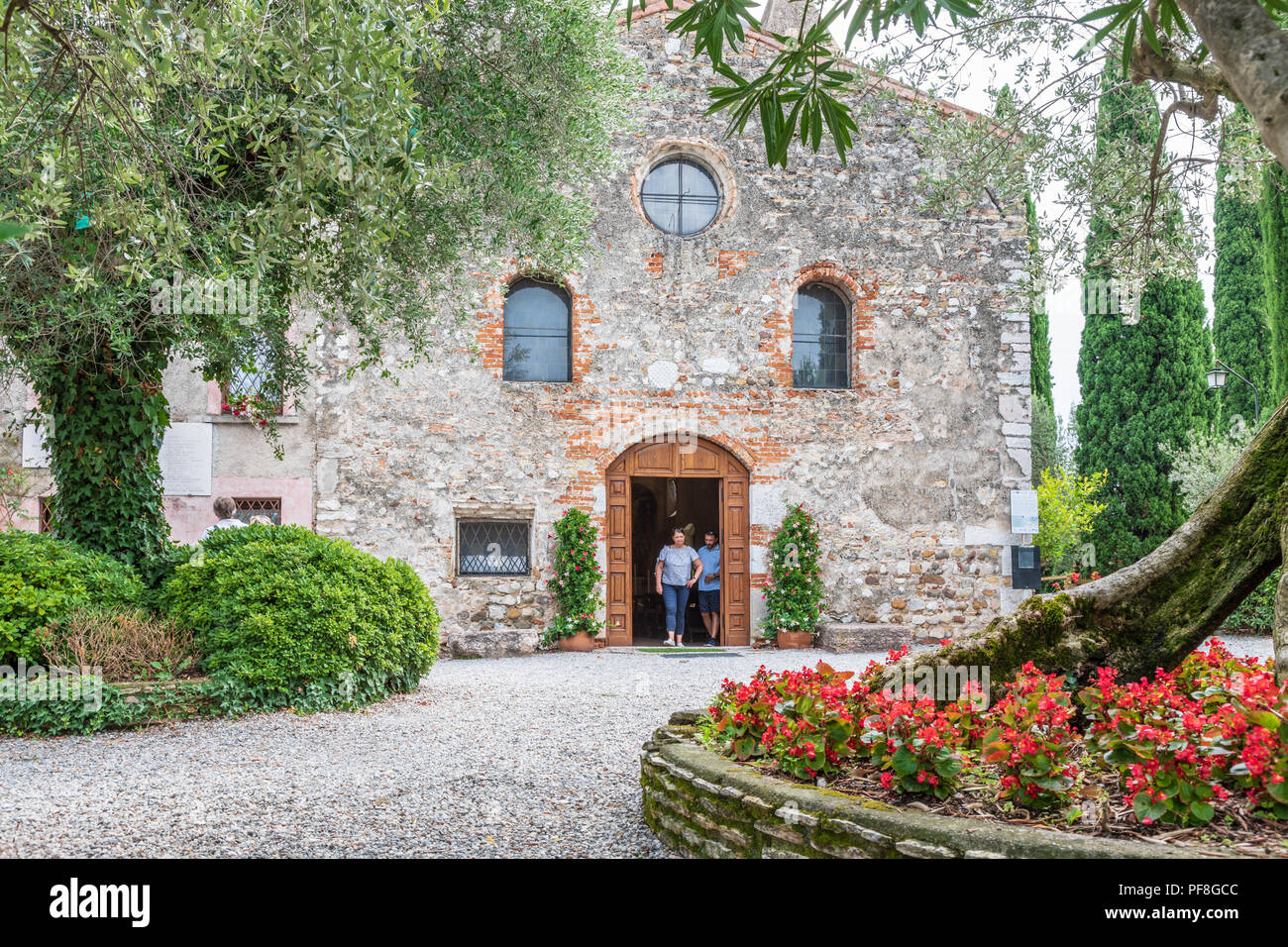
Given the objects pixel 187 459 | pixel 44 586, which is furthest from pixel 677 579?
pixel 44 586

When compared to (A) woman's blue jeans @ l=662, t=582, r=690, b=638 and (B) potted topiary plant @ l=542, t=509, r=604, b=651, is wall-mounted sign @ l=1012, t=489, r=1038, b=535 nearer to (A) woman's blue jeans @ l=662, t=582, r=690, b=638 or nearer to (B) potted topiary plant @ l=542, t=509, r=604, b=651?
(A) woman's blue jeans @ l=662, t=582, r=690, b=638

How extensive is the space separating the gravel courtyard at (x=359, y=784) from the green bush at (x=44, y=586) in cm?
76

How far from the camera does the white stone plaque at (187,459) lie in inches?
432

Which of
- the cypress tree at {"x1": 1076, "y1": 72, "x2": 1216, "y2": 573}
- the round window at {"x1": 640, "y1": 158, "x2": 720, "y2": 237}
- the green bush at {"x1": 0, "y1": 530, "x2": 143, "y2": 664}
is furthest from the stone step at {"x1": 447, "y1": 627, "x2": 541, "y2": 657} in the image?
the cypress tree at {"x1": 1076, "y1": 72, "x2": 1216, "y2": 573}

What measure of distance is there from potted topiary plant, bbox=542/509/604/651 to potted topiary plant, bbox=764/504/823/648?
7.23 feet

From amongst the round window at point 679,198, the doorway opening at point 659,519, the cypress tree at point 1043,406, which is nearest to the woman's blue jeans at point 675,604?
the doorway opening at point 659,519

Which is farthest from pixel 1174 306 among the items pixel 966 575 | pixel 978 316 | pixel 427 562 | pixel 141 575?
pixel 141 575

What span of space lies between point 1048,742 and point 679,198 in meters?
10.4

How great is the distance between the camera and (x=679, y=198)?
485 inches

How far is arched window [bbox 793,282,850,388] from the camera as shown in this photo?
12438 mm

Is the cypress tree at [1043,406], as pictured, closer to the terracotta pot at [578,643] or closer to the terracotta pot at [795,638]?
the terracotta pot at [795,638]

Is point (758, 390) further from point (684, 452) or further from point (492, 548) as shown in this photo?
point (492, 548)

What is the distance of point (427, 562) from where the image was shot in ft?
37.1

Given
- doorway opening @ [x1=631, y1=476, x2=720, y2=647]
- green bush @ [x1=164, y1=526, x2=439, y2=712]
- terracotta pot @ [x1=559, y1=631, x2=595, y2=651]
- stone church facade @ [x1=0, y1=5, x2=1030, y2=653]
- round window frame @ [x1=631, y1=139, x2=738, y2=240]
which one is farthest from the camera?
doorway opening @ [x1=631, y1=476, x2=720, y2=647]
